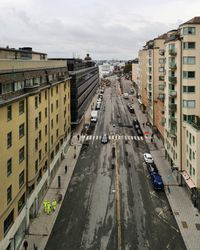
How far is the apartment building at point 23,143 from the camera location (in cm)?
2828

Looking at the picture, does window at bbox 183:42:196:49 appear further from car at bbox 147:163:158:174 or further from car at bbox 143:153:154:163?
car at bbox 143:153:154:163

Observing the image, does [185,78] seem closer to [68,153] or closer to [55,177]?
[55,177]

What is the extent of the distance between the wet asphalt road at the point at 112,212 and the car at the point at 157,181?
0.90 meters

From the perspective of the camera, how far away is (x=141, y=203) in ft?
136

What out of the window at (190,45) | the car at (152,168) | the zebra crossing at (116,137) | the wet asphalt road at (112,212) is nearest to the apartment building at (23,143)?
the wet asphalt road at (112,212)

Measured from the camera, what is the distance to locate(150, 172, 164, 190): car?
4525 centimetres

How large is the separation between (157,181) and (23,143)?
2241cm

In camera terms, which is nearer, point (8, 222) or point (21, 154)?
point (8, 222)

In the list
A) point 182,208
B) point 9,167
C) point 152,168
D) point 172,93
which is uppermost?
point 172,93

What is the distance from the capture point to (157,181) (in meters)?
46.0

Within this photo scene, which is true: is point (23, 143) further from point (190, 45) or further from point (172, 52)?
point (172, 52)

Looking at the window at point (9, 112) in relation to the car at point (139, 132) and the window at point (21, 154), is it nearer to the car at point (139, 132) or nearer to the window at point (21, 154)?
the window at point (21, 154)

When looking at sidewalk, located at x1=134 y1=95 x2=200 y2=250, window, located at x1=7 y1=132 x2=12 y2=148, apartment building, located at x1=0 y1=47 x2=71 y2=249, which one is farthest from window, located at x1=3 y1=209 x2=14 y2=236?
sidewalk, located at x1=134 y1=95 x2=200 y2=250

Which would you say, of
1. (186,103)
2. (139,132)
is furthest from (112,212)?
(139,132)
